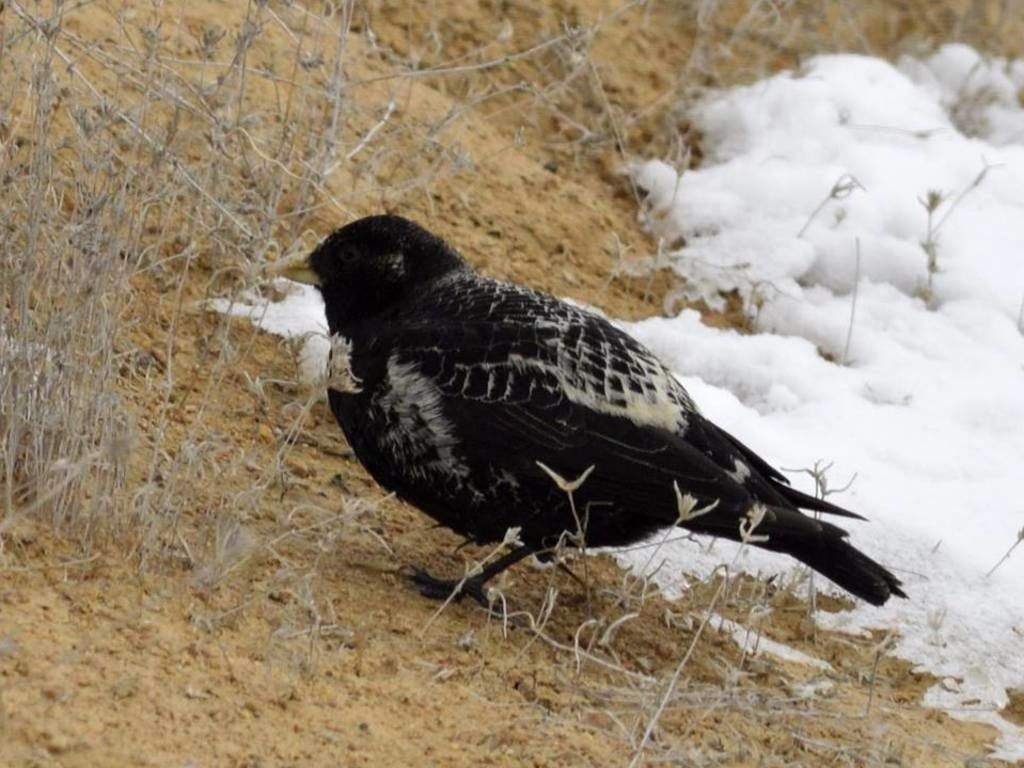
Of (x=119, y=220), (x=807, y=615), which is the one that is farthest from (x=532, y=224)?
(x=119, y=220)

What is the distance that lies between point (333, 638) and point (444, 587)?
66 centimetres

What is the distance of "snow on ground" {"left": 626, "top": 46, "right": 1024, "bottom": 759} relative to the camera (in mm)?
5527

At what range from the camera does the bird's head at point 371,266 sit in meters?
5.40

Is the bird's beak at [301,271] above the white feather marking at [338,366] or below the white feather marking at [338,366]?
below

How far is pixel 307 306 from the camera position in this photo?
20.3 feet

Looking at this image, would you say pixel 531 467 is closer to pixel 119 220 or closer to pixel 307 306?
pixel 119 220

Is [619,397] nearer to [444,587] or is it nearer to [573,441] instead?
[573,441]

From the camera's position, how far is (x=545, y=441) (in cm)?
479

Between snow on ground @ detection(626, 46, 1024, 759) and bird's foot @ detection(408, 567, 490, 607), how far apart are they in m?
0.73

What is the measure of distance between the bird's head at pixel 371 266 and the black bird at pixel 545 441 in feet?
0.90

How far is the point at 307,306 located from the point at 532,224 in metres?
1.10

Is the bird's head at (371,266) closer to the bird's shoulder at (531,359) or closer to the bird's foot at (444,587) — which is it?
the bird's shoulder at (531,359)

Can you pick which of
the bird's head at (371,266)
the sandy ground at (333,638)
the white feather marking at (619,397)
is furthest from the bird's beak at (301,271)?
the white feather marking at (619,397)

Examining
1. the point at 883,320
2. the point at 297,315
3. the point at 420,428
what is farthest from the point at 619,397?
the point at 883,320
